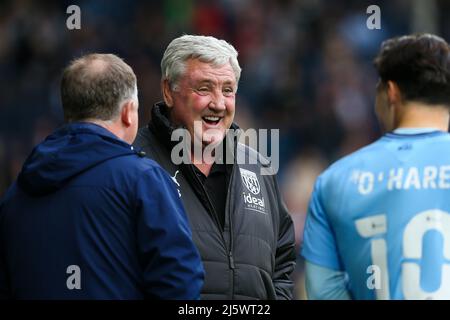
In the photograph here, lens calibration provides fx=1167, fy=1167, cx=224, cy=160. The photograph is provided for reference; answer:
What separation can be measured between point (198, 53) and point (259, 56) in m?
7.19

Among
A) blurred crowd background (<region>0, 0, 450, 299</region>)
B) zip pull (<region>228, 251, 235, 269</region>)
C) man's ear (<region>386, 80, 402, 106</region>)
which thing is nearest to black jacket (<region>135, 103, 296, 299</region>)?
zip pull (<region>228, 251, 235, 269</region>)

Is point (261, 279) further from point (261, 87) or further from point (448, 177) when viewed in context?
point (261, 87)

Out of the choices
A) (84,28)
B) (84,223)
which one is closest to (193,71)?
(84,223)

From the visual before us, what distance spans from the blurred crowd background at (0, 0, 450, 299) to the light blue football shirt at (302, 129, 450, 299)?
6.55 m

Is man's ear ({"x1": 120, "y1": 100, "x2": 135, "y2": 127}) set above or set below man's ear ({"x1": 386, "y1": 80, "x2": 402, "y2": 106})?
below

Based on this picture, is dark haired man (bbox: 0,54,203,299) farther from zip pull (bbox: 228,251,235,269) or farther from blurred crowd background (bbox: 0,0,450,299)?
blurred crowd background (bbox: 0,0,450,299)

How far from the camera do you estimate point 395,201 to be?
13.7ft

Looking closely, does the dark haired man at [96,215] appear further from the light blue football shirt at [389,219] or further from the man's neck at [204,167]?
the man's neck at [204,167]

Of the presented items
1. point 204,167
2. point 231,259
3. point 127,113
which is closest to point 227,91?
point 204,167

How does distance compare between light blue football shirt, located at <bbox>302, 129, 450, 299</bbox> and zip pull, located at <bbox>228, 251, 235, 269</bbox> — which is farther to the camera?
zip pull, located at <bbox>228, 251, 235, 269</bbox>

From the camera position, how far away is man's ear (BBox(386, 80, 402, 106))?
4301 millimetres

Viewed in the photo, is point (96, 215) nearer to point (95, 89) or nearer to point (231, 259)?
point (95, 89)

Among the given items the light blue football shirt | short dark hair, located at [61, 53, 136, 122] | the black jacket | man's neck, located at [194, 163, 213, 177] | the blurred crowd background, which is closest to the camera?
the light blue football shirt

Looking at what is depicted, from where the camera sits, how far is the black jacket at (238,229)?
5070 millimetres
